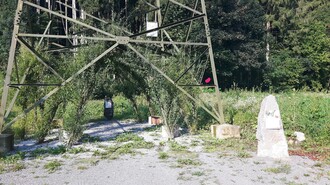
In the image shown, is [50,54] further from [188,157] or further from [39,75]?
[188,157]

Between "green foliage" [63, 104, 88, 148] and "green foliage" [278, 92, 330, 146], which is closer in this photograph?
"green foliage" [63, 104, 88, 148]

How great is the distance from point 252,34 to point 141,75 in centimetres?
2653

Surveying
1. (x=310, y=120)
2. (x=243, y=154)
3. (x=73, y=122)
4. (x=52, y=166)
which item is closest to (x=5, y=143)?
(x=73, y=122)

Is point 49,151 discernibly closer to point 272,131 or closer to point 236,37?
point 272,131

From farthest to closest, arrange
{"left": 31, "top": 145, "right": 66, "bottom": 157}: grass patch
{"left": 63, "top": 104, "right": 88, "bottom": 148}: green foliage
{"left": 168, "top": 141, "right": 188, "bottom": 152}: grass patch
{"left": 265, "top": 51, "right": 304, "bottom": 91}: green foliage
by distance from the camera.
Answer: {"left": 265, "top": 51, "right": 304, "bottom": 91}: green foliage < {"left": 63, "top": 104, "right": 88, "bottom": 148}: green foliage < {"left": 168, "top": 141, "right": 188, "bottom": 152}: grass patch < {"left": 31, "top": 145, "right": 66, "bottom": 157}: grass patch

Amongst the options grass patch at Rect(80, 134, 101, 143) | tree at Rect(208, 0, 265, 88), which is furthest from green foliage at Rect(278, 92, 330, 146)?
tree at Rect(208, 0, 265, 88)

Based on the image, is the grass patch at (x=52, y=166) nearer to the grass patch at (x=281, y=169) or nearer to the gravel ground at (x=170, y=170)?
the gravel ground at (x=170, y=170)

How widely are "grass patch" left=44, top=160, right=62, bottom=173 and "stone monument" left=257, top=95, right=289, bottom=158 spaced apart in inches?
160

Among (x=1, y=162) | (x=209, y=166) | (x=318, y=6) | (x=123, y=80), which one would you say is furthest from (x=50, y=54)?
(x=318, y=6)

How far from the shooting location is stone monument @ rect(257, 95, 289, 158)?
765 cm

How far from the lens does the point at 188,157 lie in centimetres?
777

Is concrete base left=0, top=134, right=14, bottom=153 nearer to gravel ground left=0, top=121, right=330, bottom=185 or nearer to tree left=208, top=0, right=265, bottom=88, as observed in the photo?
gravel ground left=0, top=121, right=330, bottom=185

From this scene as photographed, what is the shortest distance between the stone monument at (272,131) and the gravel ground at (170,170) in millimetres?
235

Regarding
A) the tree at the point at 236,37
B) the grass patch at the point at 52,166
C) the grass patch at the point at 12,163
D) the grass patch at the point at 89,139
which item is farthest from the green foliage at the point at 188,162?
the tree at the point at 236,37
